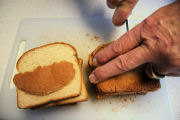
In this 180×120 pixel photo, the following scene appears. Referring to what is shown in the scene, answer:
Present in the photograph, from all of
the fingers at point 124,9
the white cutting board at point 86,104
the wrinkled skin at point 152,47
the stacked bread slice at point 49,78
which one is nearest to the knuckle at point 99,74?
the wrinkled skin at point 152,47

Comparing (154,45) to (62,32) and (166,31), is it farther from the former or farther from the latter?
(62,32)

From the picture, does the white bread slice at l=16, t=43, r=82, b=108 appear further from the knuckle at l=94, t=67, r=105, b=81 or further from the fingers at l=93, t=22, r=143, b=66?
the fingers at l=93, t=22, r=143, b=66

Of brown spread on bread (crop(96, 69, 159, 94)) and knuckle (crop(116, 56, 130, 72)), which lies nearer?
knuckle (crop(116, 56, 130, 72))

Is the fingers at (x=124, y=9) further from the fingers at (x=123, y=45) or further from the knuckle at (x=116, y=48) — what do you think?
the knuckle at (x=116, y=48)

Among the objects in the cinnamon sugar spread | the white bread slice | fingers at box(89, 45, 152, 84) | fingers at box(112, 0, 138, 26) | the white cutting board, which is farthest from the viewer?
the white cutting board

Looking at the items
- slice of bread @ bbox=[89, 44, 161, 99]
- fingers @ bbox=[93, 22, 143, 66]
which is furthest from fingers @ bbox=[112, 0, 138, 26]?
slice of bread @ bbox=[89, 44, 161, 99]

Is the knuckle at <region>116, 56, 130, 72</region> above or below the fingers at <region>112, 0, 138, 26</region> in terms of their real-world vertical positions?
below

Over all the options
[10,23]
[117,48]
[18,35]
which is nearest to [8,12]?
[10,23]
